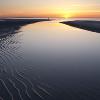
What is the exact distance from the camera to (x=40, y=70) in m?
10.9

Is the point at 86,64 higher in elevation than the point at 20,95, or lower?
lower

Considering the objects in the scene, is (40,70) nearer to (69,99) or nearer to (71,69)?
(71,69)

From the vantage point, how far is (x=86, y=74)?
34.0 ft

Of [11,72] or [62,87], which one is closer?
[62,87]

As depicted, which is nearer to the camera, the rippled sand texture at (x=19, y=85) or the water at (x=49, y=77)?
the rippled sand texture at (x=19, y=85)

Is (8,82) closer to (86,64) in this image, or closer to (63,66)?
(63,66)

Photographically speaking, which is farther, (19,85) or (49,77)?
(49,77)

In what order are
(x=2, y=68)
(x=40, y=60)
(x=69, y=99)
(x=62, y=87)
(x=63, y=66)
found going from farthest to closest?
(x=40, y=60), (x=63, y=66), (x=2, y=68), (x=62, y=87), (x=69, y=99)

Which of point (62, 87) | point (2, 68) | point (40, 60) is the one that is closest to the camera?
point (62, 87)

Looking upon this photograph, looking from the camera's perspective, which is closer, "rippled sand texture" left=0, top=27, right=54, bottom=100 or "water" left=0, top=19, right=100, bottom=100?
"rippled sand texture" left=0, top=27, right=54, bottom=100

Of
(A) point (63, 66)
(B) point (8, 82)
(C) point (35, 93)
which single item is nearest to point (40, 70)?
(A) point (63, 66)

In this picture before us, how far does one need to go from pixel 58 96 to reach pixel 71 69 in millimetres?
→ 3602

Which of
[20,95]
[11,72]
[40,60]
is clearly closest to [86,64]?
[40,60]

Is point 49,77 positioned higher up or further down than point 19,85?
further down
